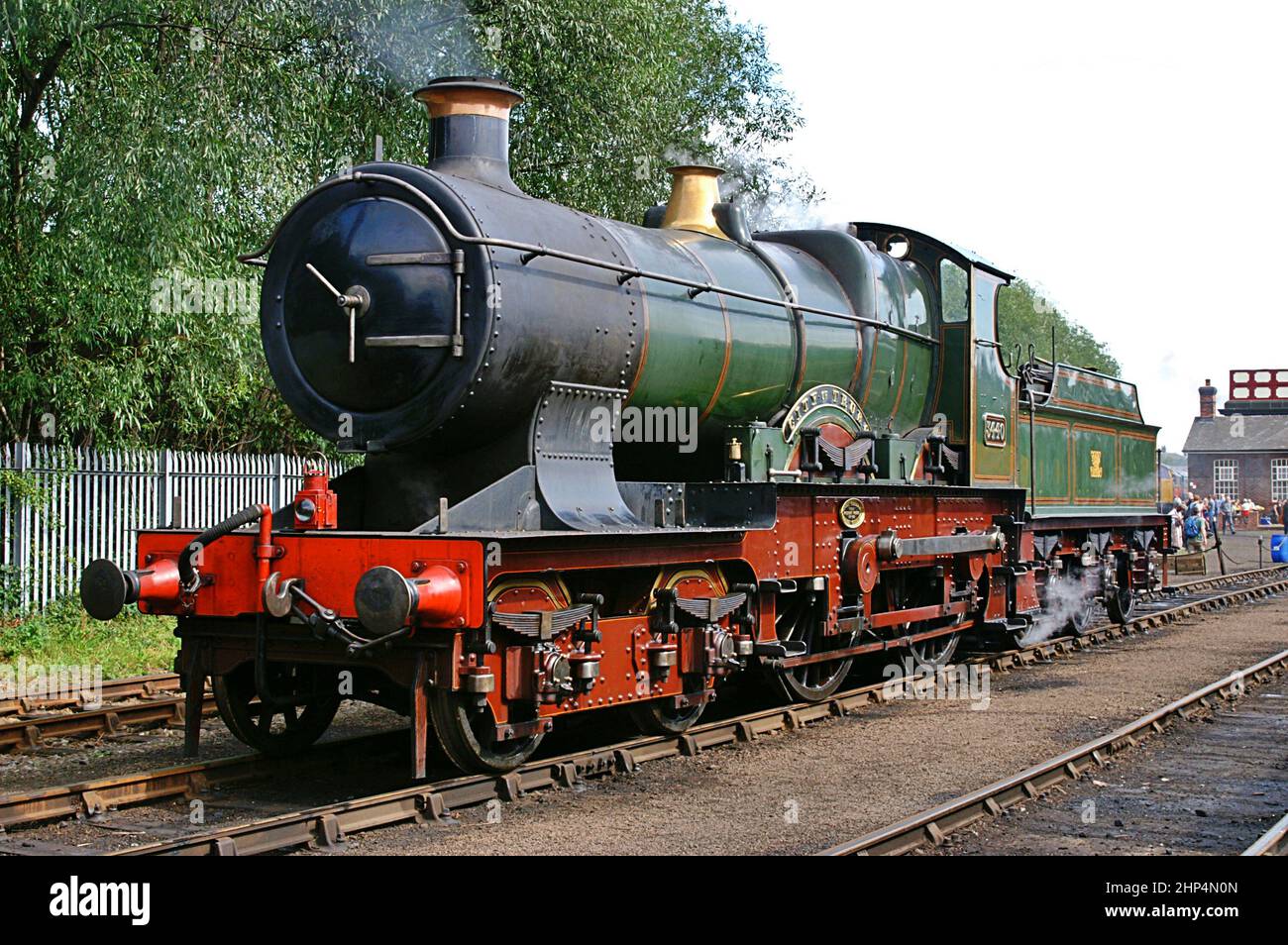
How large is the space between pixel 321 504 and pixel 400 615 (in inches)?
45.3

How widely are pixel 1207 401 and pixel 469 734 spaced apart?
6415 cm

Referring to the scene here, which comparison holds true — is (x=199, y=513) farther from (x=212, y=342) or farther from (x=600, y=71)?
(x=600, y=71)

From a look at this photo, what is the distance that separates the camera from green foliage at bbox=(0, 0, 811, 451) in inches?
507

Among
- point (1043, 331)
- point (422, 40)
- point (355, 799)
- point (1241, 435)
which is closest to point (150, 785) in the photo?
point (355, 799)

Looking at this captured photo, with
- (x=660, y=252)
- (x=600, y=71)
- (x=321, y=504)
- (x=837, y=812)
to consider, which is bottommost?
(x=837, y=812)

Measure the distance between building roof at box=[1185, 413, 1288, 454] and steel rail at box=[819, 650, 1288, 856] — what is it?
54.2 meters

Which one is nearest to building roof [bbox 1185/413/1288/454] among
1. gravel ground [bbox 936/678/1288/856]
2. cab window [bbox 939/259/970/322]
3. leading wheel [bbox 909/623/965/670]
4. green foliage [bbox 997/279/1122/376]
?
green foliage [bbox 997/279/1122/376]

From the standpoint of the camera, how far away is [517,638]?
7016mm

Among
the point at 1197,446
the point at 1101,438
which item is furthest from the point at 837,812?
A: the point at 1197,446

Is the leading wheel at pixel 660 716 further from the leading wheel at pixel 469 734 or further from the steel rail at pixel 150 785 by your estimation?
the steel rail at pixel 150 785

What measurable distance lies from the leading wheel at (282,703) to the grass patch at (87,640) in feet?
13.7

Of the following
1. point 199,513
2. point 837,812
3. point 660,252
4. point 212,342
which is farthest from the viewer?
point 199,513

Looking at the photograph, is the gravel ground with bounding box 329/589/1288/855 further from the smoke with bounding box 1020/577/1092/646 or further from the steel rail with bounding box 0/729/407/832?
the smoke with bounding box 1020/577/1092/646

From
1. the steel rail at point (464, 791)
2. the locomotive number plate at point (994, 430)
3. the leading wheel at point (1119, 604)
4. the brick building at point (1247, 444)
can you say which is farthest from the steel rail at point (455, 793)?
the brick building at point (1247, 444)
